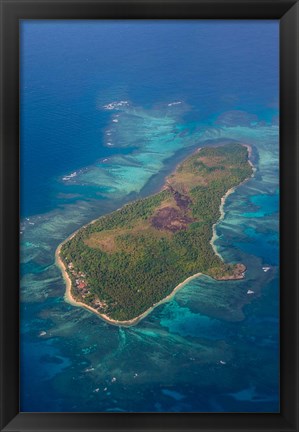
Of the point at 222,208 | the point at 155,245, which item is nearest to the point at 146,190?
the point at 155,245

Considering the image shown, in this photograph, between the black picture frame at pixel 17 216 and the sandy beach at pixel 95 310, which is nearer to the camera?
the black picture frame at pixel 17 216

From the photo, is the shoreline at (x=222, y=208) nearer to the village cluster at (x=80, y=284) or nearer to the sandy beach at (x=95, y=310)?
the sandy beach at (x=95, y=310)

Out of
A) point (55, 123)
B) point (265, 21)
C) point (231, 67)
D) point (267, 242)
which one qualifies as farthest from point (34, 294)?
point (265, 21)

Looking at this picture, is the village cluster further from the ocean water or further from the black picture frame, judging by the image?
the black picture frame

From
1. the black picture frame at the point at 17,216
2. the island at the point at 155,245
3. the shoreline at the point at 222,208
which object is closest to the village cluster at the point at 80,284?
the island at the point at 155,245

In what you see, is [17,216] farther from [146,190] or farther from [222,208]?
[222,208]

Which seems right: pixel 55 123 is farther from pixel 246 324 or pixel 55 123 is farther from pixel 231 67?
pixel 246 324
